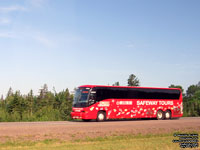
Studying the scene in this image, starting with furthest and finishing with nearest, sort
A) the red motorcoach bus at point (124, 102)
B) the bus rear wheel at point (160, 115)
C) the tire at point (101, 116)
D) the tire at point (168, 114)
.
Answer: the tire at point (168, 114) < the bus rear wheel at point (160, 115) < the tire at point (101, 116) < the red motorcoach bus at point (124, 102)

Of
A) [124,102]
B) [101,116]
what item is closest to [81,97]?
[101,116]

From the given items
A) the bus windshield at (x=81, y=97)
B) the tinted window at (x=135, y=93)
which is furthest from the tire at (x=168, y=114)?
the bus windshield at (x=81, y=97)

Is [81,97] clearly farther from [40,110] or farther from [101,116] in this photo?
[40,110]

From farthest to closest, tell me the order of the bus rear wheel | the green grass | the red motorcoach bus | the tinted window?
the bus rear wheel < the tinted window < the red motorcoach bus < the green grass

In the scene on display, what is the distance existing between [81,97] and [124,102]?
4.36 m

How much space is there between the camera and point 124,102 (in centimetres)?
2873

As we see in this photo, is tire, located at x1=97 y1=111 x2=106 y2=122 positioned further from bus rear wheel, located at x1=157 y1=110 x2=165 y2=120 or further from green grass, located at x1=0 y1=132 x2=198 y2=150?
green grass, located at x1=0 y1=132 x2=198 y2=150

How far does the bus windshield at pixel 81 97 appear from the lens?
87.0 feet

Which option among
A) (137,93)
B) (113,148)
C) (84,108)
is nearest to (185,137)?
(113,148)

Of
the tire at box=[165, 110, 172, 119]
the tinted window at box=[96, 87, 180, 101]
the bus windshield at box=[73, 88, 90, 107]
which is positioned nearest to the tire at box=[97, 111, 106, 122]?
the tinted window at box=[96, 87, 180, 101]

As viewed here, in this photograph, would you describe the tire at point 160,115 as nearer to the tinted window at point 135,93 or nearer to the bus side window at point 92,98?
the tinted window at point 135,93

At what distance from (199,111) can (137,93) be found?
13495 millimetres

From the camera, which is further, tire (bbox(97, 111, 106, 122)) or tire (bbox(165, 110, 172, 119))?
tire (bbox(165, 110, 172, 119))

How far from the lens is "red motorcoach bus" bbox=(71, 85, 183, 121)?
2662 centimetres
